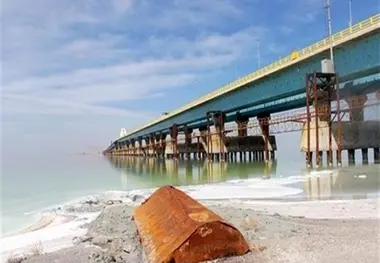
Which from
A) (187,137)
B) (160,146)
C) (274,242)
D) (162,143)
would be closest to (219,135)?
(187,137)

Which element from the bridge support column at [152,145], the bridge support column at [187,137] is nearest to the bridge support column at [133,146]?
the bridge support column at [152,145]

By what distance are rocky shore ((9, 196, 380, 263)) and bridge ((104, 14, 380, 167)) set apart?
91.7ft

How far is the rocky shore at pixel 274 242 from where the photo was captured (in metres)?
6.20

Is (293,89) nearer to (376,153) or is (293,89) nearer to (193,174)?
(376,153)

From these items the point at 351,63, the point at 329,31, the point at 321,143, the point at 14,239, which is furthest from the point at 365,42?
the point at 14,239

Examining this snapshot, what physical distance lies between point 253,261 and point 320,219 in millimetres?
4349

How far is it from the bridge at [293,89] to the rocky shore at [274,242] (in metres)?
27.9

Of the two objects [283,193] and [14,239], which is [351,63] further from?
[14,239]

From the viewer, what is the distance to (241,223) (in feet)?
28.8

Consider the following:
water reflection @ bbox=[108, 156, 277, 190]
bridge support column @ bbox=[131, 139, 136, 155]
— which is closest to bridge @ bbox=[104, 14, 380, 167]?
water reflection @ bbox=[108, 156, 277, 190]

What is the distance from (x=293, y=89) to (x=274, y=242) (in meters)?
41.0

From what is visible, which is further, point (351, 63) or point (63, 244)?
point (351, 63)

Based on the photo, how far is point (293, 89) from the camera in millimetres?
46219

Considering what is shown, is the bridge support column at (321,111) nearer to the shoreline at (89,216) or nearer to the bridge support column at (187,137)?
the shoreline at (89,216)
